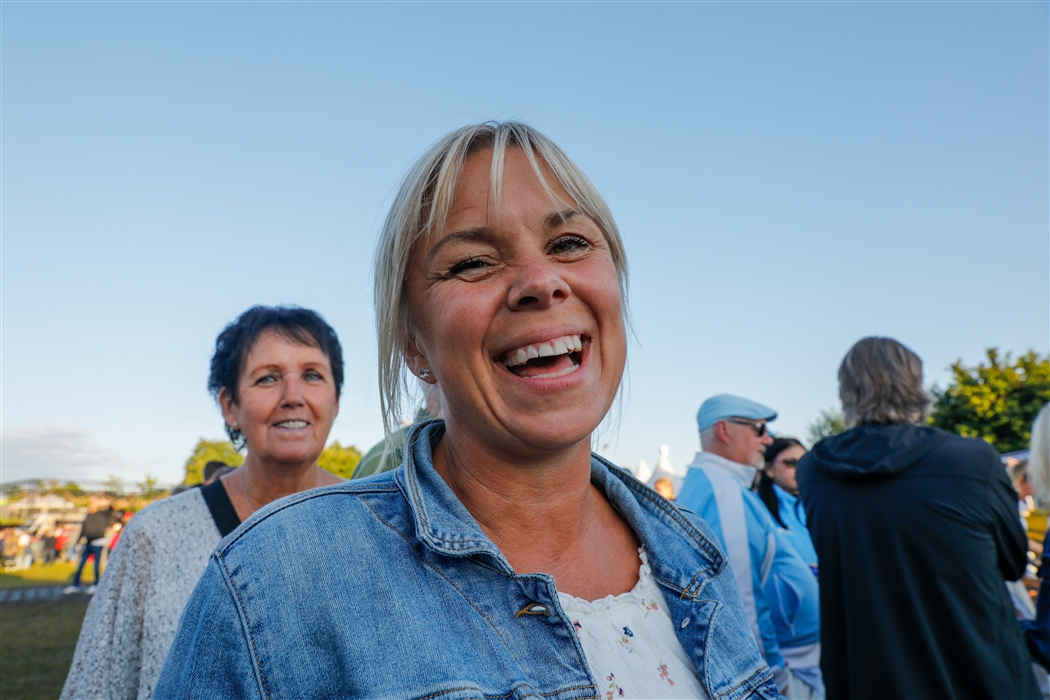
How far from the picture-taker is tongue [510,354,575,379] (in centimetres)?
147

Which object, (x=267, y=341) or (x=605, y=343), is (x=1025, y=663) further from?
(x=267, y=341)

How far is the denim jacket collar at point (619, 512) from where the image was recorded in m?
1.38

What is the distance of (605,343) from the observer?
158cm

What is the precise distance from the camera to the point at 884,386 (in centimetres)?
329

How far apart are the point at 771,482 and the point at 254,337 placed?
4.74m

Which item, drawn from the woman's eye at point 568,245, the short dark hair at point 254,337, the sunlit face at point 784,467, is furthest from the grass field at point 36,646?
the sunlit face at point 784,467

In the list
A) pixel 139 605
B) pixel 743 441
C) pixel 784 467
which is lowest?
pixel 784 467

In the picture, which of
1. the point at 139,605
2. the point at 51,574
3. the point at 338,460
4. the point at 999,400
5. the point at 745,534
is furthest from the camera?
the point at 338,460

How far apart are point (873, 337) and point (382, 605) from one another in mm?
3078

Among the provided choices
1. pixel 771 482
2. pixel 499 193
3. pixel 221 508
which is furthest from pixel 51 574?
pixel 499 193

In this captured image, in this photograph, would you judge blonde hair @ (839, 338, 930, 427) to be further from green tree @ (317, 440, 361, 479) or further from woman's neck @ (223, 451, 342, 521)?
green tree @ (317, 440, 361, 479)

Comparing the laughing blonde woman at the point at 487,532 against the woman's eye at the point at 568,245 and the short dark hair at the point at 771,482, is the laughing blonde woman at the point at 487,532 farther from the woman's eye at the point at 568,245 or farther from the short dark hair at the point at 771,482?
the short dark hair at the point at 771,482

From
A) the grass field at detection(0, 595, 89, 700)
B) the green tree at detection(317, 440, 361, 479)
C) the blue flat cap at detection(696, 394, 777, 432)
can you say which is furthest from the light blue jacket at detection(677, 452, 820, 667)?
the green tree at detection(317, 440, 361, 479)

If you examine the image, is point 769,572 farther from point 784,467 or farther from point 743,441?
point 784,467
